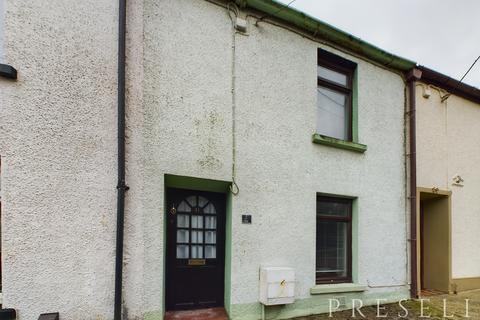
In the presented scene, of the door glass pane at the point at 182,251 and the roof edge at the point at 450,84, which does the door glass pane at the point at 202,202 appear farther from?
the roof edge at the point at 450,84

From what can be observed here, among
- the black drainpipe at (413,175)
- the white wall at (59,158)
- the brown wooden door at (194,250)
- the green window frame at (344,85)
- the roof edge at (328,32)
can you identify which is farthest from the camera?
the black drainpipe at (413,175)

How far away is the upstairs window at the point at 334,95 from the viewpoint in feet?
21.3

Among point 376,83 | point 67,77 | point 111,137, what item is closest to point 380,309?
point 376,83

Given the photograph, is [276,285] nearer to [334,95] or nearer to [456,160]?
[334,95]

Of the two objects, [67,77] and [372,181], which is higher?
[67,77]

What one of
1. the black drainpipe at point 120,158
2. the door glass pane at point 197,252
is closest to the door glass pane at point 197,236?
the door glass pane at point 197,252

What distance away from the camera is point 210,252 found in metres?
5.29

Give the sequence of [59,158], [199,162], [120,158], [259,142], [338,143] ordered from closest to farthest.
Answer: [59,158], [120,158], [199,162], [259,142], [338,143]

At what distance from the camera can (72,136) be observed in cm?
410

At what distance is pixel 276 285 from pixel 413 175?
165 inches

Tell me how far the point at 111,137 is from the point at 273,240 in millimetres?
2998

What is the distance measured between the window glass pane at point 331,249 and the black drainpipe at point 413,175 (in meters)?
1.74

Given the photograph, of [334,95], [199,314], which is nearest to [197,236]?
[199,314]

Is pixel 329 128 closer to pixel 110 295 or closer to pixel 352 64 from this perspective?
pixel 352 64
